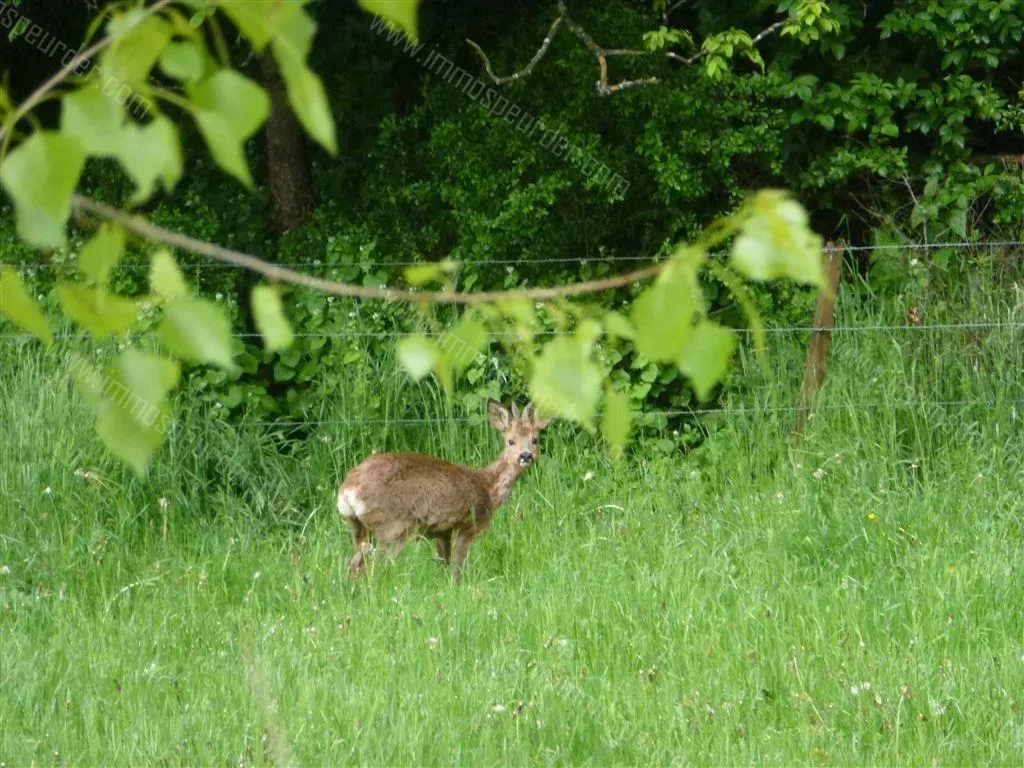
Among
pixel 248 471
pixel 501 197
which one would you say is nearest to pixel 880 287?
pixel 501 197

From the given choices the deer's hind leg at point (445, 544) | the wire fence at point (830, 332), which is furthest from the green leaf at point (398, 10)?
the wire fence at point (830, 332)

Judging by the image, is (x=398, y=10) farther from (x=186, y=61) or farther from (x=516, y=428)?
(x=516, y=428)

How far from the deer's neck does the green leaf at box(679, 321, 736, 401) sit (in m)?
6.60

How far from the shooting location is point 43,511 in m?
7.77

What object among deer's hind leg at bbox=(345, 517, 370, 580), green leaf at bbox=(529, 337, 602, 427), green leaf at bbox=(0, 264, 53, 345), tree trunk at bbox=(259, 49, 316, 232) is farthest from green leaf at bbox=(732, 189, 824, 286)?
tree trunk at bbox=(259, 49, 316, 232)

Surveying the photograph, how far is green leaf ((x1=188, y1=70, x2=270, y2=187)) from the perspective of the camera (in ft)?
5.48

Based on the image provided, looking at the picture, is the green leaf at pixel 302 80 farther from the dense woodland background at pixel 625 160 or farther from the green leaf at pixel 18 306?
the dense woodland background at pixel 625 160

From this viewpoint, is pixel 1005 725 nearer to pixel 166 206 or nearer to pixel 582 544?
pixel 582 544

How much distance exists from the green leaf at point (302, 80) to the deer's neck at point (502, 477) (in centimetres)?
664

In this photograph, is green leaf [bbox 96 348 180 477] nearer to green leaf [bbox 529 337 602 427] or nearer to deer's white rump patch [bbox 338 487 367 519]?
green leaf [bbox 529 337 602 427]

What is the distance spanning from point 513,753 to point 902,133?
7.84 metres

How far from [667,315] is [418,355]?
0.31 meters

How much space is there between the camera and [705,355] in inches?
70.0

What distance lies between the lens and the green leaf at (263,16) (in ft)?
5.76
